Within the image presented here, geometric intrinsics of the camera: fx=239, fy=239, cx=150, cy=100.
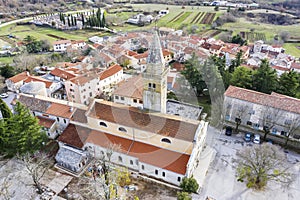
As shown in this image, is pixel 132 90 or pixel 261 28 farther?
pixel 261 28

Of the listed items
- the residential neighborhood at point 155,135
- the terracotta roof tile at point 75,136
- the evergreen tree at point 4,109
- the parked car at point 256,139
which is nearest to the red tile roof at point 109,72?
the residential neighborhood at point 155,135

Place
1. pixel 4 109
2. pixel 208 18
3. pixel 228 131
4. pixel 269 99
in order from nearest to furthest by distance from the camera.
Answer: pixel 4 109, pixel 269 99, pixel 228 131, pixel 208 18

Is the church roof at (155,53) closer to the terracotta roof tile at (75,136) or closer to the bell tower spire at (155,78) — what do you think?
the bell tower spire at (155,78)

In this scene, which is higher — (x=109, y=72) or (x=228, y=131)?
(x=109, y=72)

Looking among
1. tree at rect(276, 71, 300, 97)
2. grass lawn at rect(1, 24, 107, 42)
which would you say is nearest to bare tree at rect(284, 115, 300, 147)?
tree at rect(276, 71, 300, 97)

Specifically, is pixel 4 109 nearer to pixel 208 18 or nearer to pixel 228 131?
pixel 228 131

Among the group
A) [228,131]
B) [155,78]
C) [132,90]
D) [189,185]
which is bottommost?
[228,131]

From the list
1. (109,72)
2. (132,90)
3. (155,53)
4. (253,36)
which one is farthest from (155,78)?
(253,36)
